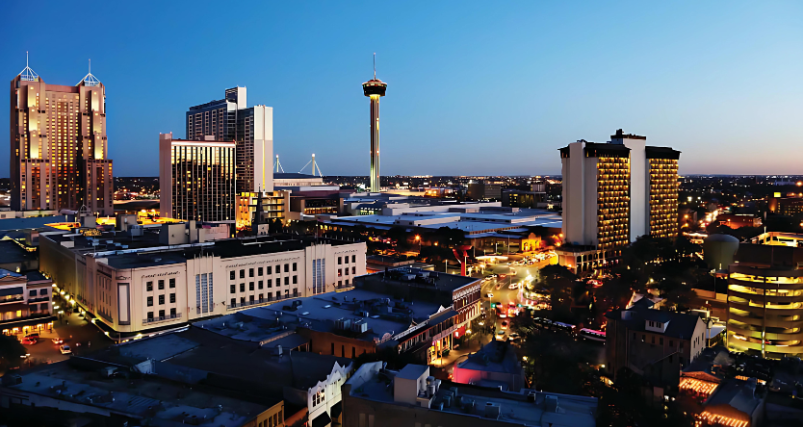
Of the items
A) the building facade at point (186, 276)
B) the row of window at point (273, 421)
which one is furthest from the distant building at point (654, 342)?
the building facade at point (186, 276)

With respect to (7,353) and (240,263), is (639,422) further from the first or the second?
(7,353)

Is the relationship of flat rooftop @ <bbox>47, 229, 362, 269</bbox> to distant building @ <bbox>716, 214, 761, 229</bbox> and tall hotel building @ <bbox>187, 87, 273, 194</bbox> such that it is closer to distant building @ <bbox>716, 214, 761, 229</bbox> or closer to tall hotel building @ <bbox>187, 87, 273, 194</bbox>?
tall hotel building @ <bbox>187, 87, 273, 194</bbox>

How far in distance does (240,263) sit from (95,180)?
11581 centimetres

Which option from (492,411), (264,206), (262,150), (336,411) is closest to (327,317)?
(336,411)

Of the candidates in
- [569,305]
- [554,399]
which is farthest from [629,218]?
[554,399]

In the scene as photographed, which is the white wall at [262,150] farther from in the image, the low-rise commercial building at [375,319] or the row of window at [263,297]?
the low-rise commercial building at [375,319]

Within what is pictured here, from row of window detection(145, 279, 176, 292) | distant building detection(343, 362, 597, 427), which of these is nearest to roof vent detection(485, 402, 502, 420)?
distant building detection(343, 362, 597, 427)

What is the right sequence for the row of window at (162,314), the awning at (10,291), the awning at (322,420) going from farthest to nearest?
the awning at (10,291)
the row of window at (162,314)
the awning at (322,420)

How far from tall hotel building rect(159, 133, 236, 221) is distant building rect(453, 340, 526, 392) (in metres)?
113

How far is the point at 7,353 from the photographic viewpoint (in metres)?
40.3

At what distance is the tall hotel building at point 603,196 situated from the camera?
287 ft

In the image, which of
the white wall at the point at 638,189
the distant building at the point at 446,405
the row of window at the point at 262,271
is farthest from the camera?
the white wall at the point at 638,189

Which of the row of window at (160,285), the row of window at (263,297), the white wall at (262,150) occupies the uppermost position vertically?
the white wall at (262,150)

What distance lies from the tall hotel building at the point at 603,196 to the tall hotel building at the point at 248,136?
8738 cm
